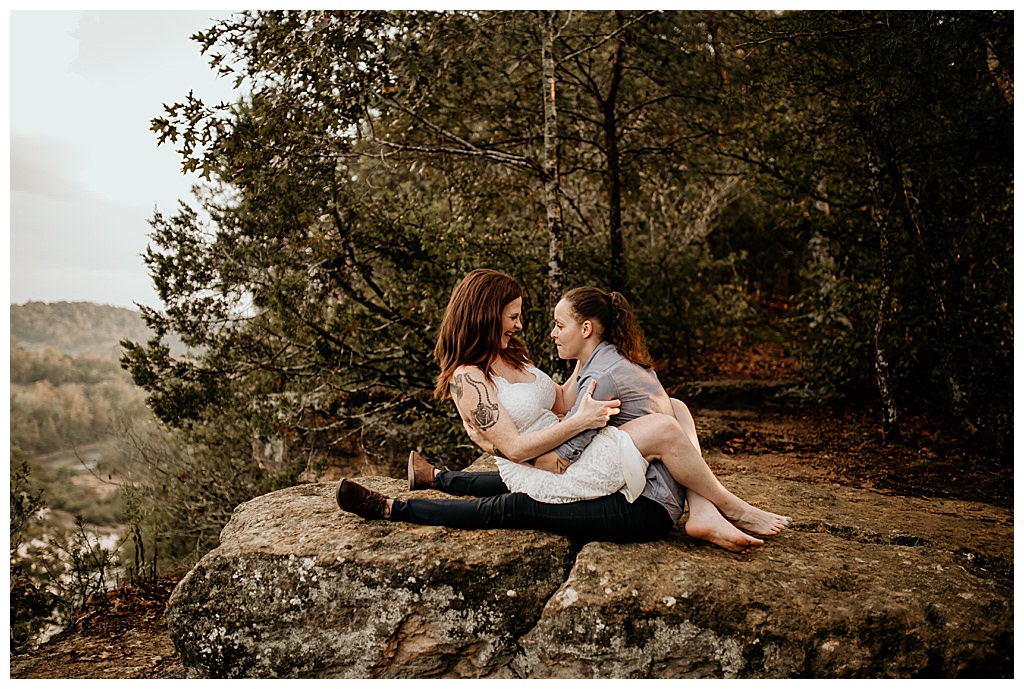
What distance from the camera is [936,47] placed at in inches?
229

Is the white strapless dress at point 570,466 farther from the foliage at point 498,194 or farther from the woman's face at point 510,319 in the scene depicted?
the foliage at point 498,194

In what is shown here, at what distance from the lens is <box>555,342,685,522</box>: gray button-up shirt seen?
137 inches

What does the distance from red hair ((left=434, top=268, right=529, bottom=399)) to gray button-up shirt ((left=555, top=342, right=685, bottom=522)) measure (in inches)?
19.3

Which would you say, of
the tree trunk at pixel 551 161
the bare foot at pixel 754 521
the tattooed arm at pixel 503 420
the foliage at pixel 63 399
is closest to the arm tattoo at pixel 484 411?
the tattooed arm at pixel 503 420

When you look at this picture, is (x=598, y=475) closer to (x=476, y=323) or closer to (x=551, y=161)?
(x=476, y=323)

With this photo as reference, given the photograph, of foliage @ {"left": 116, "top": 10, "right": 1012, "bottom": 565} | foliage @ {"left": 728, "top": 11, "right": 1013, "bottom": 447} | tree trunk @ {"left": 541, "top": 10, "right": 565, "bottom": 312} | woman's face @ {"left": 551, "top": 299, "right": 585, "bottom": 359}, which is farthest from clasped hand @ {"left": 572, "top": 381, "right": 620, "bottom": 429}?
foliage @ {"left": 728, "top": 11, "right": 1013, "bottom": 447}

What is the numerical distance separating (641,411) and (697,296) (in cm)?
641

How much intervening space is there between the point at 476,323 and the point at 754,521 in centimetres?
168

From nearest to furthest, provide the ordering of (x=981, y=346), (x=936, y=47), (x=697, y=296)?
(x=936, y=47) < (x=981, y=346) < (x=697, y=296)

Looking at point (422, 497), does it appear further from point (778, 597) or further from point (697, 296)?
point (697, 296)

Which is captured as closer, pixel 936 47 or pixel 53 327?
pixel 936 47

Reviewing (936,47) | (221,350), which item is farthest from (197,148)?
(936,47)

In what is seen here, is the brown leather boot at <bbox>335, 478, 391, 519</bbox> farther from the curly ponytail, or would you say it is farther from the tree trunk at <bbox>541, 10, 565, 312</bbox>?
the tree trunk at <bbox>541, 10, 565, 312</bbox>

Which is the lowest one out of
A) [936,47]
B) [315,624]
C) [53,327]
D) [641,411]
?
[315,624]
